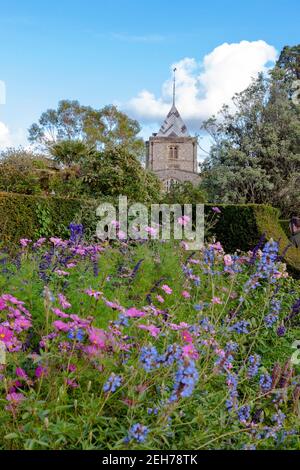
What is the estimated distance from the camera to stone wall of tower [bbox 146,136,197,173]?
174 feet

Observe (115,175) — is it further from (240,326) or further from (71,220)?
(240,326)

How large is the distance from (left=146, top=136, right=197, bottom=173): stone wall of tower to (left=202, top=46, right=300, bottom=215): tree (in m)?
28.0

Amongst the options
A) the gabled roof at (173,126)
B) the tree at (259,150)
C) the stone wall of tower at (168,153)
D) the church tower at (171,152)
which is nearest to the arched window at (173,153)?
the church tower at (171,152)

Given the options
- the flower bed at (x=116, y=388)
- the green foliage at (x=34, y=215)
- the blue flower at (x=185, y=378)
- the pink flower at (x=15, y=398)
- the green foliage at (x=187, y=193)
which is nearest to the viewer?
the blue flower at (x=185, y=378)

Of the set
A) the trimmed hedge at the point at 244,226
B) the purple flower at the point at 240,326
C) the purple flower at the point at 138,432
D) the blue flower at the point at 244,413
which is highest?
the trimmed hedge at the point at 244,226

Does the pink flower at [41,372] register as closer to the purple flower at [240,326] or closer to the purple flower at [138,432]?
the purple flower at [138,432]

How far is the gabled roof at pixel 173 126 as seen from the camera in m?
56.1

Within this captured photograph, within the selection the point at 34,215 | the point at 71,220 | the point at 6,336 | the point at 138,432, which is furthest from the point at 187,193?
the point at 138,432

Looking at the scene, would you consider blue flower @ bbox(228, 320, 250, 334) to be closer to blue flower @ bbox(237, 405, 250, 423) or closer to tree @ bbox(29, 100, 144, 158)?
blue flower @ bbox(237, 405, 250, 423)

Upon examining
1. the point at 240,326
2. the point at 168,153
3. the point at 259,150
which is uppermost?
the point at 168,153

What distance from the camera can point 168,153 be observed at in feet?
175

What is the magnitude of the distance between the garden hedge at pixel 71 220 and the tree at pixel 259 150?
1130 cm

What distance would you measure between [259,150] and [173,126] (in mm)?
34506
